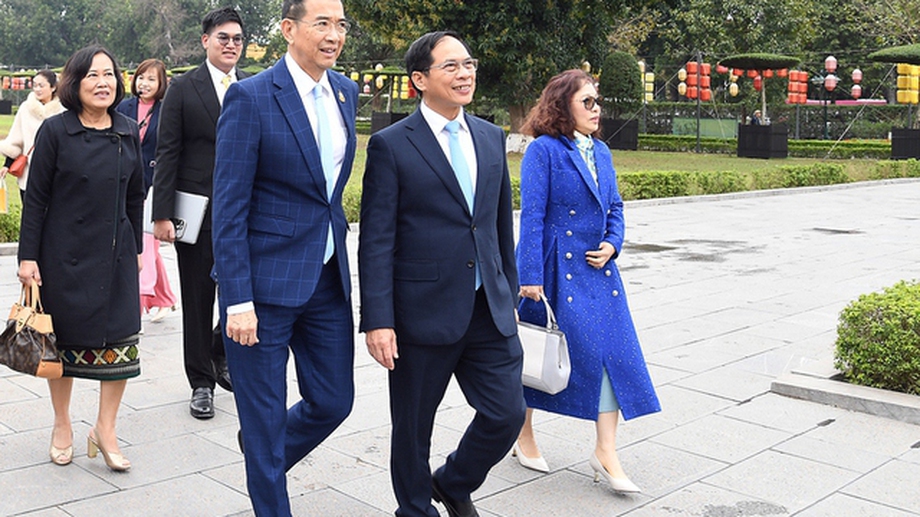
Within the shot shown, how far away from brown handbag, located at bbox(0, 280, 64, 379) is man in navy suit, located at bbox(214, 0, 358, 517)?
41.5 inches

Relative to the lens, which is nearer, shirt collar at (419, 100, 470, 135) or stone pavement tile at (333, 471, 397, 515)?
shirt collar at (419, 100, 470, 135)

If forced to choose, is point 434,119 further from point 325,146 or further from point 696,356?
point 696,356

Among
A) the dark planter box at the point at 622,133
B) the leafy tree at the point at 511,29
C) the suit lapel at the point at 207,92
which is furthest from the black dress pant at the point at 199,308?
the dark planter box at the point at 622,133

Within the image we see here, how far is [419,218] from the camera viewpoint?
10.2 feet

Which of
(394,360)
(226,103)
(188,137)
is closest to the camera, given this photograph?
(226,103)

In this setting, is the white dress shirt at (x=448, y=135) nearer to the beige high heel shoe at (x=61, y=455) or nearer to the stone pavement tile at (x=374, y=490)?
the stone pavement tile at (x=374, y=490)

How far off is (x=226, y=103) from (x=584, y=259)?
147cm

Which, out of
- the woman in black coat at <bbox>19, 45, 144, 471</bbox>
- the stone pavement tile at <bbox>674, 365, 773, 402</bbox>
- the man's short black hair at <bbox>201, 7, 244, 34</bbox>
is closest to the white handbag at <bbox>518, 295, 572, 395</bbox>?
the woman in black coat at <bbox>19, 45, 144, 471</bbox>

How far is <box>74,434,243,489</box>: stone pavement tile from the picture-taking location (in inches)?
152

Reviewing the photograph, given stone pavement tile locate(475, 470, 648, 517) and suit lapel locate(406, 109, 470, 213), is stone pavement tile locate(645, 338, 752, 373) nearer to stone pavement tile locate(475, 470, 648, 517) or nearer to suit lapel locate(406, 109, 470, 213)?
stone pavement tile locate(475, 470, 648, 517)

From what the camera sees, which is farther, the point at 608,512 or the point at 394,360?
the point at 608,512

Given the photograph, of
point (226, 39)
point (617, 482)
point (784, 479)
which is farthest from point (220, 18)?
point (784, 479)

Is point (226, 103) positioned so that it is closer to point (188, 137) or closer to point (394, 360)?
point (394, 360)

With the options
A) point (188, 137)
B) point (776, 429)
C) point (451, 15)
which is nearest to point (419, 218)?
point (188, 137)
